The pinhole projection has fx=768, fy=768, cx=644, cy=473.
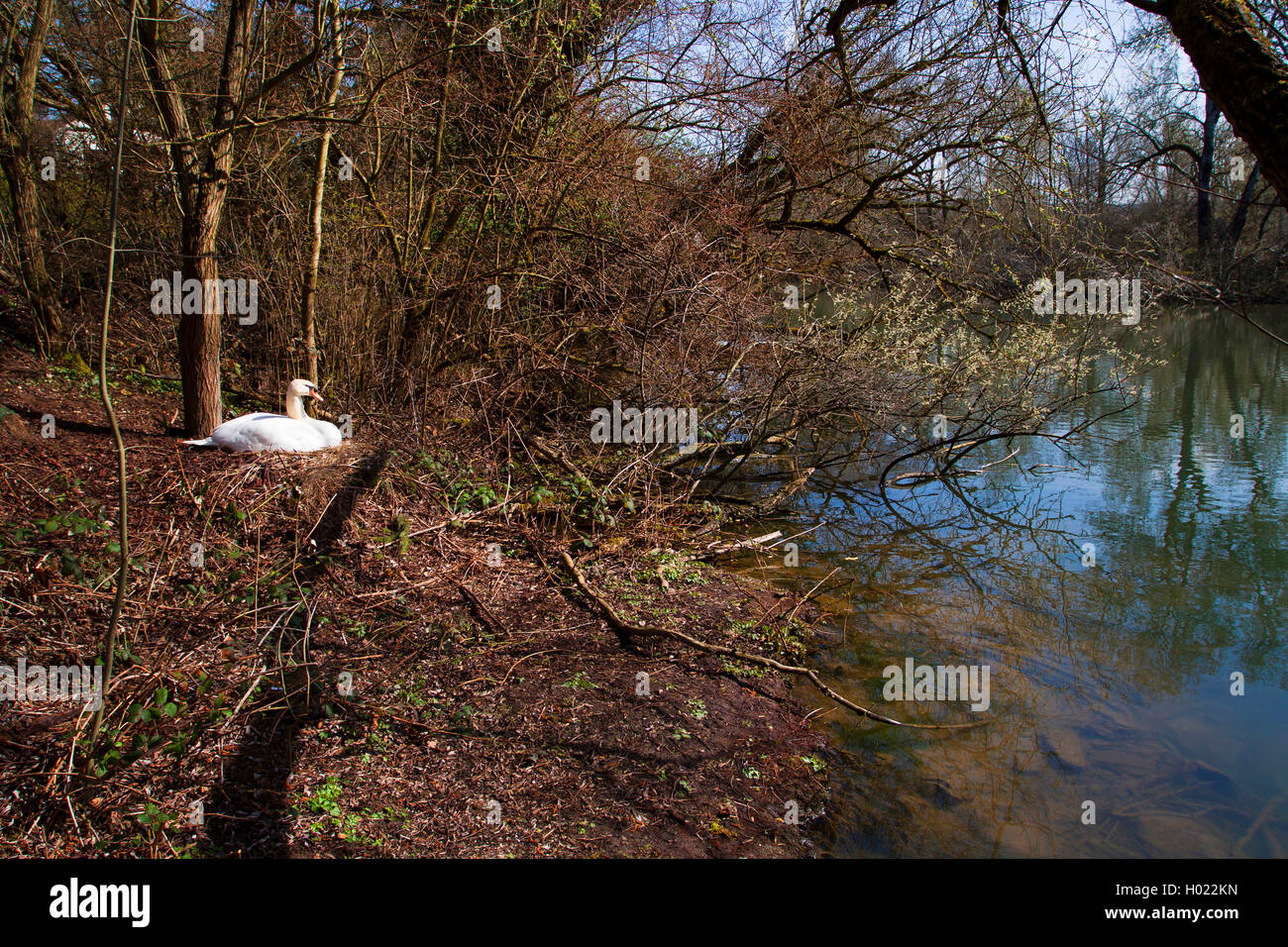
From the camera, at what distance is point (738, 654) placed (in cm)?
546

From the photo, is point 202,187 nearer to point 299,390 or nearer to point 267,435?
point 299,390

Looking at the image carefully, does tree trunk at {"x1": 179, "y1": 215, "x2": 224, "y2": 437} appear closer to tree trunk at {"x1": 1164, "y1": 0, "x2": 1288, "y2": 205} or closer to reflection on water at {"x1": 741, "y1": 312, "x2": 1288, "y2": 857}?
reflection on water at {"x1": 741, "y1": 312, "x2": 1288, "y2": 857}

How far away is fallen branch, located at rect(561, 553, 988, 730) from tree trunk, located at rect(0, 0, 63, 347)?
5.85 meters

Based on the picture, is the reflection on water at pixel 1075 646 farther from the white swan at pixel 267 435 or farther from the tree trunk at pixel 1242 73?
the white swan at pixel 267 435

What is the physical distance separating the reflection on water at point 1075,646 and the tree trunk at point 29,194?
743cm

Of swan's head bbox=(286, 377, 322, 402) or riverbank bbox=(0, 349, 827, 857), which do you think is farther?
swan's head bbox=(286, 377, 322, 402)

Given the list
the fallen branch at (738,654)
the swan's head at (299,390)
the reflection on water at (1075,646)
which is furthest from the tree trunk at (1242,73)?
the swan's head at (299,390)

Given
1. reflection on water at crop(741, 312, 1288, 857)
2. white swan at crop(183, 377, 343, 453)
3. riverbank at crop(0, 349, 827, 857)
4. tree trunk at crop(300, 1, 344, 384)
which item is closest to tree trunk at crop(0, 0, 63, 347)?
riverbank at crop(0, 349, 827, 857)

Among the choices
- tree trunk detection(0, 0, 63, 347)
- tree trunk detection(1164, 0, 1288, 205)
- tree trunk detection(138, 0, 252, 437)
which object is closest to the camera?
tree trunk detection(1164, 0, 1288, 205)

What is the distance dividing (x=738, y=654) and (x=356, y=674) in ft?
8.35

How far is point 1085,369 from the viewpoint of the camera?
→ 34.1ft

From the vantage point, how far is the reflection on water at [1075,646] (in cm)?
443

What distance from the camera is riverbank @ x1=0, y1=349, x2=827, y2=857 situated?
11.4 ft

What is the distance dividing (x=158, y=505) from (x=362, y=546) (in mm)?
1319
